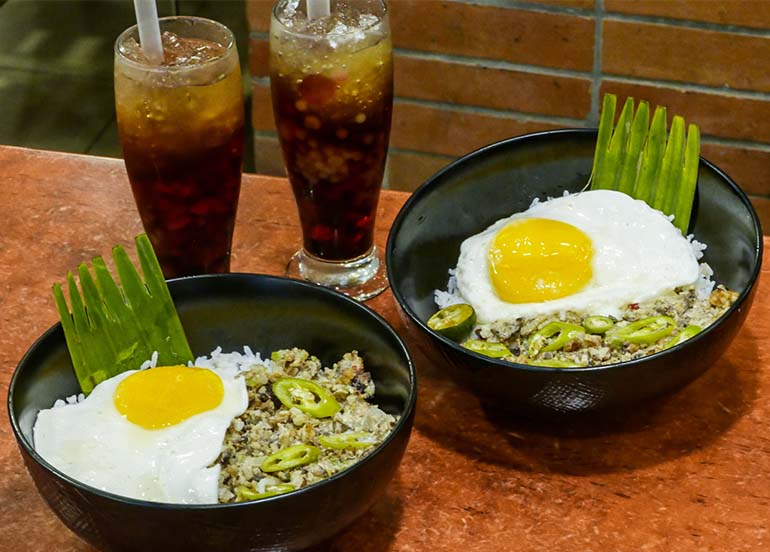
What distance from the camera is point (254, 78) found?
3150 mm

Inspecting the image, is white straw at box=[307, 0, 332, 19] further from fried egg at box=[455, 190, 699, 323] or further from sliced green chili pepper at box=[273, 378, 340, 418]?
sliced green chili pepper at box=[273, 378, 340, 418]

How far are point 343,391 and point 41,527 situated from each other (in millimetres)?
405

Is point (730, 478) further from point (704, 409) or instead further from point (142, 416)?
point (142, 416)

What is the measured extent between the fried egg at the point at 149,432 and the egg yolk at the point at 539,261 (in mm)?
431

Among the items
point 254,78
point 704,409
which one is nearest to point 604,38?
point 254,78

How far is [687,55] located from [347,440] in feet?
5.90

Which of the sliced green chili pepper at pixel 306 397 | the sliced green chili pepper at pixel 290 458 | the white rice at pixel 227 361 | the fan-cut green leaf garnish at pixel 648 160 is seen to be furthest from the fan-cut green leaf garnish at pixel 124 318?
the fan-cut green leaf garnish at pixel 648 160

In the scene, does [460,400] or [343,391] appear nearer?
[343,391]

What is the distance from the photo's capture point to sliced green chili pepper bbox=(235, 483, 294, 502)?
1263mm

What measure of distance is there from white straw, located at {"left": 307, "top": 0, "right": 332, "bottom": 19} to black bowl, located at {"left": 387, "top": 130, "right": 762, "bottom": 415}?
300 mm

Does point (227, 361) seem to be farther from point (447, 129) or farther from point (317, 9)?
point (447, 129)

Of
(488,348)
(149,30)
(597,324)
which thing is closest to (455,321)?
(488,348)

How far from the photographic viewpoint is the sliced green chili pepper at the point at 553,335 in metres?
1.52

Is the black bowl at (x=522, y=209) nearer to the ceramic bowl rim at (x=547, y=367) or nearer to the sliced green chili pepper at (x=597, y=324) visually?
the ceramic bowl rim at (x=547, y=367)
